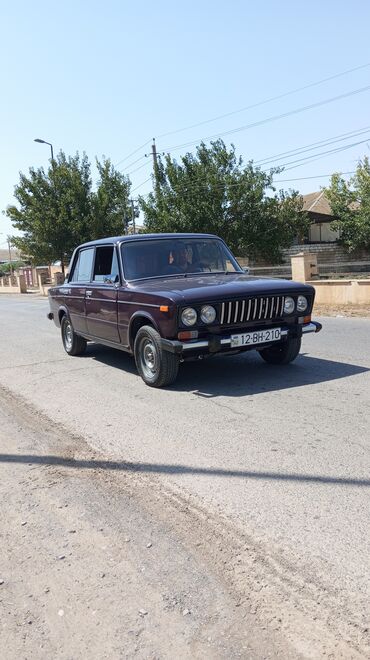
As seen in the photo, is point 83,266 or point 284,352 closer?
point 284,352

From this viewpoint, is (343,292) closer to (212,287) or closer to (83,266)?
(83,266)

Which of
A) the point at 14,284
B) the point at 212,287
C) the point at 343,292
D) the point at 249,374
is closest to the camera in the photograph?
the point at 212,287

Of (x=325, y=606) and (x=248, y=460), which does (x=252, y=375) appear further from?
(x=325, y=606)

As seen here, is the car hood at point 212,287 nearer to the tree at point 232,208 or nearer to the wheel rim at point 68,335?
the wheel rim at point 68,335

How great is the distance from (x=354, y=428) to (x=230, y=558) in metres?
2.23

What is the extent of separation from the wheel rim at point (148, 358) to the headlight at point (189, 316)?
0.58m

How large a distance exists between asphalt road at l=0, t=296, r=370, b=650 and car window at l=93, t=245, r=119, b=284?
1300 millimetres

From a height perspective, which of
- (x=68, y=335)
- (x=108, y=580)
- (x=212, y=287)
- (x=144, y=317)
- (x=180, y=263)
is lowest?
(x=108, y=580)

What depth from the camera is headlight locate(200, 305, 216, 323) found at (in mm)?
6078

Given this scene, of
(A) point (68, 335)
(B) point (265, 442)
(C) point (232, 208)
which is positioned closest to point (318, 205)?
(C) point (232, 208)

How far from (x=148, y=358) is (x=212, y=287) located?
1.15m

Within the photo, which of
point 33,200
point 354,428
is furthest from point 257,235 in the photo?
point 354,428

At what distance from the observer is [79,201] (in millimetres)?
36938

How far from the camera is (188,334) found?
6.04 meters
